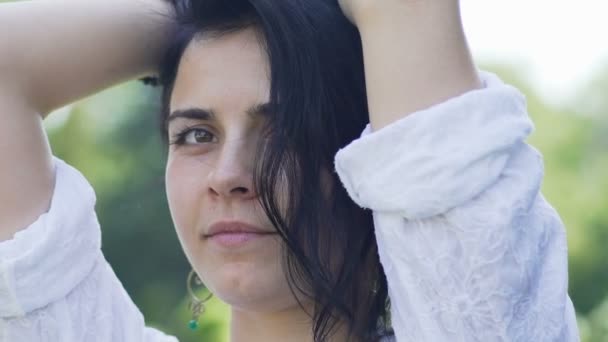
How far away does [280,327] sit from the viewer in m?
→ 1.60

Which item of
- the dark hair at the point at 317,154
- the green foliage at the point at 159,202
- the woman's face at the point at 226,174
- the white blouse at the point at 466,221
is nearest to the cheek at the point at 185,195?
the woman's face at the point at 226,174

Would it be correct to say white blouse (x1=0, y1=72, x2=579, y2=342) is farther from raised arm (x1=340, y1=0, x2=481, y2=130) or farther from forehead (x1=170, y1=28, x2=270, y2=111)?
forehead (x1=170, y1=28, x2=270, y2=111)

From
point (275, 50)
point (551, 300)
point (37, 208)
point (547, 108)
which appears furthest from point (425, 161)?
point (547, 108)

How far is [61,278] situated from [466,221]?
658 mm

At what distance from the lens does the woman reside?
1.22 m

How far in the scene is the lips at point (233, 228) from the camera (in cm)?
148

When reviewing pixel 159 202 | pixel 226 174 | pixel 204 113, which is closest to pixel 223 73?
pixel 204 113

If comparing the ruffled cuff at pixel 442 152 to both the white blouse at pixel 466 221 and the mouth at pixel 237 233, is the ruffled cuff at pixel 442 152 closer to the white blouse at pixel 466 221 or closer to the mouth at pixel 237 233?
the white blouse at pixel 466 221

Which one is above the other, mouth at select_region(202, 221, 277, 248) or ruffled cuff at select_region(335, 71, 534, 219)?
ruffled cuff at select_region(335, 71, 534, 219)

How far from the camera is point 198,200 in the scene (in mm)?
1520

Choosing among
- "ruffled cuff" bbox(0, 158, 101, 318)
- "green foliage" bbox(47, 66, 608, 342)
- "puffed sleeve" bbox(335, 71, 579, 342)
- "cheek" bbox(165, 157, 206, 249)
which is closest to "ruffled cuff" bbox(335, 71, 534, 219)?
"puffed sleeve" bbox(335, 71, 579, 342)

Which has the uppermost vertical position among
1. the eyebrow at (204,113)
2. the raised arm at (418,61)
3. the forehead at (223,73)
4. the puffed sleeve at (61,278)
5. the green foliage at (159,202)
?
the raised arm at (418,61)


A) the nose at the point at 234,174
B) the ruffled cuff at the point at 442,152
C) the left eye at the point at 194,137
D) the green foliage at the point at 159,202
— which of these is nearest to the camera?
the ruffled cuff at the point at 442,152

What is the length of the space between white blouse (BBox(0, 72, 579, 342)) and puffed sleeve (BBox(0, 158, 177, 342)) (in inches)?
19.7
